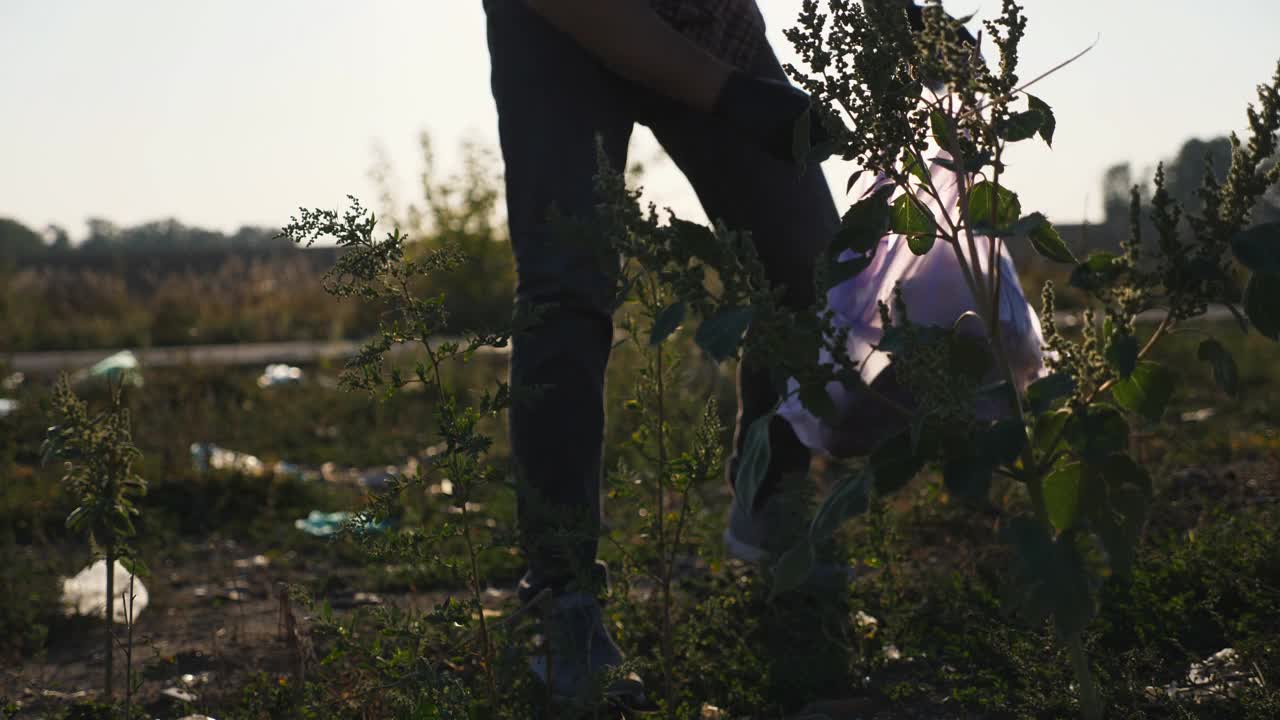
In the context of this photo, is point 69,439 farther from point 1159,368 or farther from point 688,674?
point 1159,368

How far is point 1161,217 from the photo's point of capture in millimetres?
1254

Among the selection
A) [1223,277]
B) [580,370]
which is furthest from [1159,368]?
[580,370]

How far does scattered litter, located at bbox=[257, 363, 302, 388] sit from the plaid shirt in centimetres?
531

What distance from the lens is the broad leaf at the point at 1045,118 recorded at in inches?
52.7

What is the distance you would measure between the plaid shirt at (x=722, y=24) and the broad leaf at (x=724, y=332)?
1.15 m

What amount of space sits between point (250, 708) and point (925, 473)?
6.15ft

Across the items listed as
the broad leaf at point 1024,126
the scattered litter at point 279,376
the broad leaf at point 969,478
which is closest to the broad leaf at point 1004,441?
the broad leaf at point 969,478

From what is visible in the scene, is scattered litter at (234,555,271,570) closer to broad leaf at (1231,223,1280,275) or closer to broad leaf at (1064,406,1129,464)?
broad leaf at (1064,406,1129,464)

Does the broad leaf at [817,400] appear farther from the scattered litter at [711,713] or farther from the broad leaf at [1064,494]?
the scattered litter at [711,713]

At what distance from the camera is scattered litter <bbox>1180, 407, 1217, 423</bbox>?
5.04 m

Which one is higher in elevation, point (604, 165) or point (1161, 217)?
point (604, 165)

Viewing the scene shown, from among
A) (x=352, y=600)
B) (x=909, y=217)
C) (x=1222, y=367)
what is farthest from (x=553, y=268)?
(x=352, y=600)

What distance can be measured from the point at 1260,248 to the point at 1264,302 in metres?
0.06

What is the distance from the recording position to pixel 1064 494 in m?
1.29
